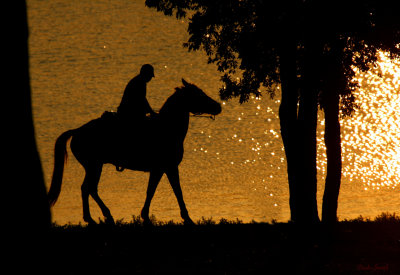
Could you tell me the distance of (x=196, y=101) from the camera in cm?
1794

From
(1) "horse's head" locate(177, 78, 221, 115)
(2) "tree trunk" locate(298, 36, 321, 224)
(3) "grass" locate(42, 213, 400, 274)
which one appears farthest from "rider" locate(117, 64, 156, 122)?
(2) "tree trunk" locate(298, 36, 321, 224)

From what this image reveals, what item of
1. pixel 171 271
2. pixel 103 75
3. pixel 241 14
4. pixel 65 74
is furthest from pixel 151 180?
pixel 103 75

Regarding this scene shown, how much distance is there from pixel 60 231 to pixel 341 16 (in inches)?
329

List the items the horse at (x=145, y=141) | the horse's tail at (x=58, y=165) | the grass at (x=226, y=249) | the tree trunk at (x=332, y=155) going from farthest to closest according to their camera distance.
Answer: the tree trunk at (x=332, y=155)
the horse at (x=145, y=141)
the horse's tail at (x=58, y=165)
the grass at (x=226, y=249)

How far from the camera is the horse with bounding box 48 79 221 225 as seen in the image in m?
17.8

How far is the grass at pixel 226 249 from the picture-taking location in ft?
37.6

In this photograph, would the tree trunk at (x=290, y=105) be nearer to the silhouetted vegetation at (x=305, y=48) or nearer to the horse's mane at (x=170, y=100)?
the silhouetted vegetation at (x=305, y=48)

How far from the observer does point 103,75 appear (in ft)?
308

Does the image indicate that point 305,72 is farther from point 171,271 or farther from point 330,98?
point 171,271

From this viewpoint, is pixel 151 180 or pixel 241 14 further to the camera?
pixel 241 14

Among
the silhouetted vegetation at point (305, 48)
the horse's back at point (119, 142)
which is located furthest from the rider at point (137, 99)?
the silhouetted vegetation at point (305, 48)

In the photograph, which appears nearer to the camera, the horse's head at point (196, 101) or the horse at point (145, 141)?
the horse at point (145, 141)

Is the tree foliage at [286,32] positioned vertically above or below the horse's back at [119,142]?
above

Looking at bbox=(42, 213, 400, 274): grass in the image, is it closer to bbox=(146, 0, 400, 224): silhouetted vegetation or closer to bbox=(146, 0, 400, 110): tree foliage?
bbox=(146, 0, 400, 224): silhouetted vegetation
